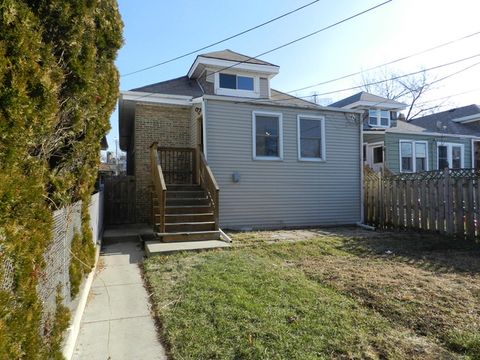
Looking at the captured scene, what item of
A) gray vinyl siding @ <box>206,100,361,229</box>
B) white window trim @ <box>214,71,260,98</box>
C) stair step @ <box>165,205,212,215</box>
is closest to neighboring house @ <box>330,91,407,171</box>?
white window trim @ <box>214,71,260,98</box>

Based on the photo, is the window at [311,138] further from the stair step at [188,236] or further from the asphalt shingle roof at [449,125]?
the asphalt shingle roof at [449,125]

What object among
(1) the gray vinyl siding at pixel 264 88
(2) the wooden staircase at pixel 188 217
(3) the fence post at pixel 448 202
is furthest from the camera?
(1) the gray vinyl siding at pixel 264 88

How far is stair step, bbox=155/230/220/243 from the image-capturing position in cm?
726

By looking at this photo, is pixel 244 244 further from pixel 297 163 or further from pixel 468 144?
pixel 468 144

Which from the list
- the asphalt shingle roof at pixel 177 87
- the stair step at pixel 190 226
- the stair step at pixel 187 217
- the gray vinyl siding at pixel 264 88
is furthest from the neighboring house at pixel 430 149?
the stair step at pixel 190 226

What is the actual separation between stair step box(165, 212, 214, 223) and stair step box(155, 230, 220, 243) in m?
0.41

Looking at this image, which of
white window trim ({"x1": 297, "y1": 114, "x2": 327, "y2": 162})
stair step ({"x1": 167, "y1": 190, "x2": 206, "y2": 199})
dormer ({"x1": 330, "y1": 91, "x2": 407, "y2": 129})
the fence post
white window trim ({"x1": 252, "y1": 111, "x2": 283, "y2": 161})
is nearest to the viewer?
the fence post

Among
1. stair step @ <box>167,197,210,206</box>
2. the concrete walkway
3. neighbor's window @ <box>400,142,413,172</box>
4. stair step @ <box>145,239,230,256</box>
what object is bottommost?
the concrete walkway

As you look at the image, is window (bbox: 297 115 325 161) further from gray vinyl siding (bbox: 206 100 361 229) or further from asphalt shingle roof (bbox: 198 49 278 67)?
asphalt shingle roof (bbox: 198 49 278 67)

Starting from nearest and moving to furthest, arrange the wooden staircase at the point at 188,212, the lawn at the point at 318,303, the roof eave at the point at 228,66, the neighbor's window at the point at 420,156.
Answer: the lawn at the point at 318,303 < the wooden staircase at the point at 188,212 < the roof eave at the point at 228,66 < the neighbor's window at the point at 420,156

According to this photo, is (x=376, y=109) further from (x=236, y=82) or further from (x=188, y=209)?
(x=188, y=209)

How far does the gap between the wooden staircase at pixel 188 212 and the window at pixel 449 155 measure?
48.3ft

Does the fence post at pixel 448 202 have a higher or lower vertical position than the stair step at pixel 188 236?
higher

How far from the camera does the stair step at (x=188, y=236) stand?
7.26 m
